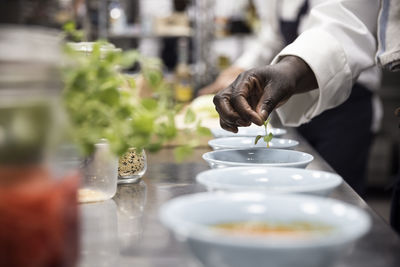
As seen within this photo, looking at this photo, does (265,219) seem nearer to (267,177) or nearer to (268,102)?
(267,177)

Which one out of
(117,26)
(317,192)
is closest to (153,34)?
(117,26)

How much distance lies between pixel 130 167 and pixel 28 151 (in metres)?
0.64

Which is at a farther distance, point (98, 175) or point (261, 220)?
point (98, 175)

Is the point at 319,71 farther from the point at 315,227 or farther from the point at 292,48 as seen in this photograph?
the point at 315,227

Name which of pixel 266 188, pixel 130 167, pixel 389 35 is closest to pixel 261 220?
pixel 266 188

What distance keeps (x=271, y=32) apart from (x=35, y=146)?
2807 mm

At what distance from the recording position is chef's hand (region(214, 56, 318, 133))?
1.24m

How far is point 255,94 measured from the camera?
1349mm

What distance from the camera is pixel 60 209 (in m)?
0.59

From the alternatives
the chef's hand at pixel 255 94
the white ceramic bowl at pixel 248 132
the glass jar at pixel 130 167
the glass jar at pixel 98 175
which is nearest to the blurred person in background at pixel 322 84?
the chef's hand at pixel 255 94

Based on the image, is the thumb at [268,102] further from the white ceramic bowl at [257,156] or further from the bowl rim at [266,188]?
the bowl rim at [266,188]

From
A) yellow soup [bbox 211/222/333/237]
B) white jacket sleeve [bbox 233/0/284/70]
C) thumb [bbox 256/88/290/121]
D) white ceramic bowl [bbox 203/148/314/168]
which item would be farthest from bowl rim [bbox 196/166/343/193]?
white jacket sleeve [bbox 233/0/284/70]

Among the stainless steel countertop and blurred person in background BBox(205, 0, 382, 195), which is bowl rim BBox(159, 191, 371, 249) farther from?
blurred person in background BBox(205, 0, 382, 195)

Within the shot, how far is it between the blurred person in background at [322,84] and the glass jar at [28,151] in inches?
26.5
